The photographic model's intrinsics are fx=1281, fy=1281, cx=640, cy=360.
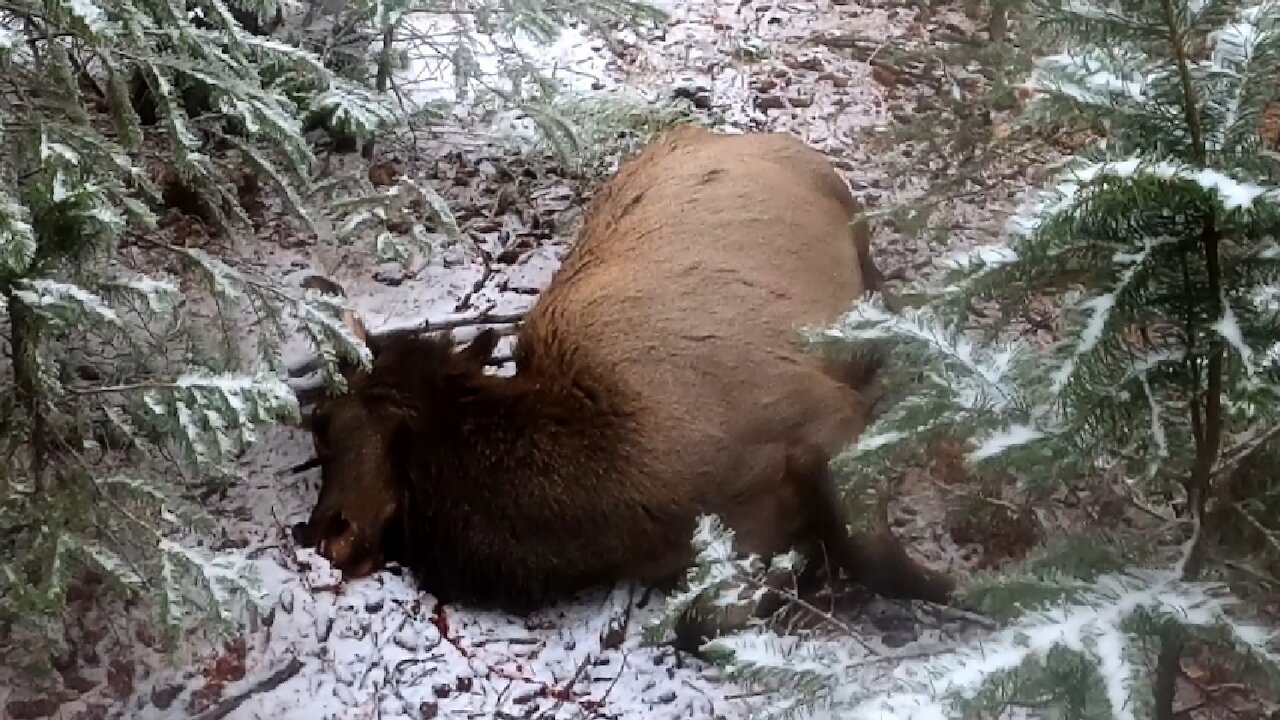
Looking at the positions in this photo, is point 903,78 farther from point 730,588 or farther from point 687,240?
point 730,588

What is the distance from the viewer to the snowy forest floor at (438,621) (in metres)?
3.91

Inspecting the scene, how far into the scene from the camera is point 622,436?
414 centimetres

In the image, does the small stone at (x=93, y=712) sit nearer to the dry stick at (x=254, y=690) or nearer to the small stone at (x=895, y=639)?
the dry stick at (x=254, y=690)

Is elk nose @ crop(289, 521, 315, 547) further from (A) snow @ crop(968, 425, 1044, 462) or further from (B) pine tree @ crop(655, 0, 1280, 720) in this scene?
(A) snow @ crop(968, 425, 1044, 462)

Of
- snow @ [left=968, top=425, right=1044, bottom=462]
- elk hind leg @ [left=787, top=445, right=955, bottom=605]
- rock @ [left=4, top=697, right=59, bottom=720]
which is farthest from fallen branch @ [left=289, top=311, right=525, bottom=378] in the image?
snow @ [left=968, top=425, right=1044, bottom=462]

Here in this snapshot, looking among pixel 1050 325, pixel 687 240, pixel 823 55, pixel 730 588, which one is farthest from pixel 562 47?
pixel 730 588

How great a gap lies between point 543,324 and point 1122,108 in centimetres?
266

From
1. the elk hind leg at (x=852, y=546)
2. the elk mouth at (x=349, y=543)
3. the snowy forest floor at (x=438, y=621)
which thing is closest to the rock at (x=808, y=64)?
the snowy forest floor at (x=438, y=621)

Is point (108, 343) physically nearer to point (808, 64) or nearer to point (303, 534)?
point (303, 534)

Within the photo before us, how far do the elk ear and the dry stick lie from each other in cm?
115

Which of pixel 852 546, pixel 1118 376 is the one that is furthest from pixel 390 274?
pixel 1118 376

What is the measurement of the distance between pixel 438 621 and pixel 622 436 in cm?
87

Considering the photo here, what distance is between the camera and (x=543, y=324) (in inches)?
182

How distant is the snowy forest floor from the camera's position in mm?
3912
